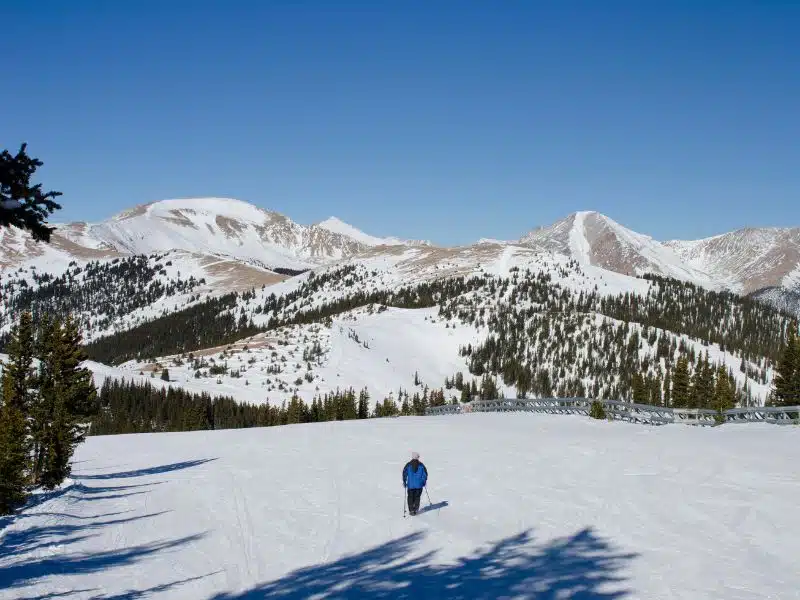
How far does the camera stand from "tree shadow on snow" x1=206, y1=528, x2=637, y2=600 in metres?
A: 12.1

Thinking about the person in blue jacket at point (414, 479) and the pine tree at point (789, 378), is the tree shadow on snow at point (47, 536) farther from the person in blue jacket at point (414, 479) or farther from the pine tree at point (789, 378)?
the pine tree at point (789, 378)

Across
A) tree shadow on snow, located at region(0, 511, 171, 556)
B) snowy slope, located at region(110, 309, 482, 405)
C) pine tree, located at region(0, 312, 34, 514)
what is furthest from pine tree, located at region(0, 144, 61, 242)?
snowy slope, located at region(110, 309, 482, 405)

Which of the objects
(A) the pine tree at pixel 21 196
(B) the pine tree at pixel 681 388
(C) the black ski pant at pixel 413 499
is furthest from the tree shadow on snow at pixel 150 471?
(B) the pine tree at pixel 681 388

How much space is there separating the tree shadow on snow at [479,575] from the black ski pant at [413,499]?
2.89 meters

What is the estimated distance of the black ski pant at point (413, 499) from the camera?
18.1m

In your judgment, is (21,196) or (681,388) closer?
(21,196)

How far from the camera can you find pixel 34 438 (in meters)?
28.3

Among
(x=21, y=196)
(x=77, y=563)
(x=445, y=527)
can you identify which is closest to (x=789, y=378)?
(x=445, y=527)

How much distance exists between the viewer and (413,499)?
1820cm

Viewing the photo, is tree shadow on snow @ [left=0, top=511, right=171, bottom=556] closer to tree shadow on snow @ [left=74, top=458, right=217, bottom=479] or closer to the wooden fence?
tree shadow on snow @ [left=74, top=458, right=217, bottom=479]

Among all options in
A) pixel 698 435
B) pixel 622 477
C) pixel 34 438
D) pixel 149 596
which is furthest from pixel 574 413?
pixel 149 596

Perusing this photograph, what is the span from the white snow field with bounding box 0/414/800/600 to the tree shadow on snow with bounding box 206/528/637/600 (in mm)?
56

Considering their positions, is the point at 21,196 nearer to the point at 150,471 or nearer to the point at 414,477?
the point at 414,477

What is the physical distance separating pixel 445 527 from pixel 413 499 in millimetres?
1464
